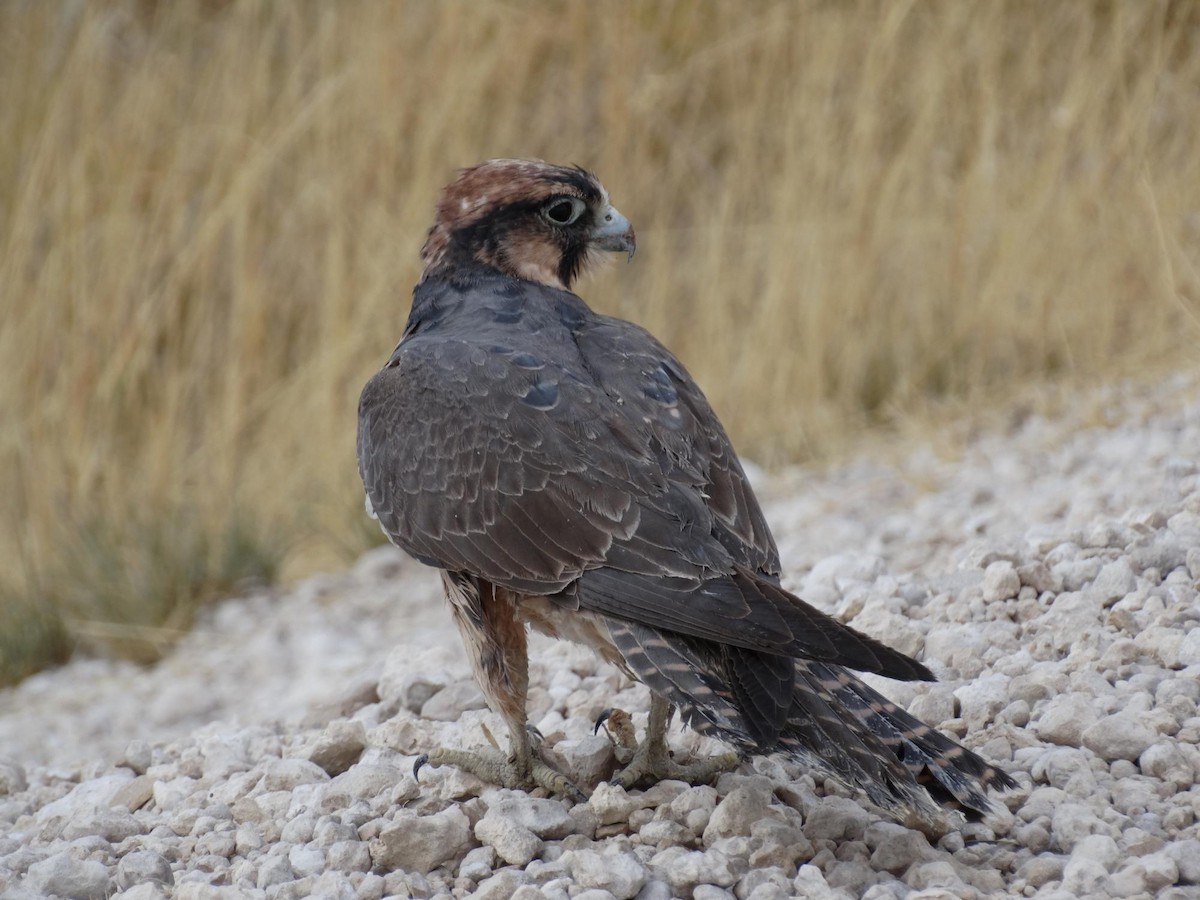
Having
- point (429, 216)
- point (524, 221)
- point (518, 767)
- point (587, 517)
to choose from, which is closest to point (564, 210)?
point (524, 221)

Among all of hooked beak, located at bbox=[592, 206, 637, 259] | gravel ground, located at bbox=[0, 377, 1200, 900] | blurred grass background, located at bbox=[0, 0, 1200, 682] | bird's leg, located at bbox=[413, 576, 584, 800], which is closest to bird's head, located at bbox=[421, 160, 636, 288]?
hooked beak, located at bbox=[592, 206, 637, 259]

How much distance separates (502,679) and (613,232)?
43.1 inches

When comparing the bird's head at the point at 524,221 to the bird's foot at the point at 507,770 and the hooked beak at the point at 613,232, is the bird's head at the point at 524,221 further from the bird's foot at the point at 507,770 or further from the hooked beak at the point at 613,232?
the bird's foot at the point at 507,770

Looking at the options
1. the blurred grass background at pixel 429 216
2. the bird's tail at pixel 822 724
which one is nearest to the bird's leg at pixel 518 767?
the bird's tail at pixel 822 724

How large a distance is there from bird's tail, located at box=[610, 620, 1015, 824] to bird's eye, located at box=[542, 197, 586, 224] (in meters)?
1.20

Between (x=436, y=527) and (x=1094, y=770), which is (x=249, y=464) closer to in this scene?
(x=436, y=527)

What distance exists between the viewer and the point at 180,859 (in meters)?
2.65

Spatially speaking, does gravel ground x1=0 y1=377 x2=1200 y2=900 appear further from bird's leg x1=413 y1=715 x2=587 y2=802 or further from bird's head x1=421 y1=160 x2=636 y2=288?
bird's head x1=421 y1=160 x2=636 y2=288

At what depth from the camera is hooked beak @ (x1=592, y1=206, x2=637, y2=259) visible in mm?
3320

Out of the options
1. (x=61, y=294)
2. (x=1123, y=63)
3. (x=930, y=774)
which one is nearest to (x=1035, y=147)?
(x=1123, y=63)

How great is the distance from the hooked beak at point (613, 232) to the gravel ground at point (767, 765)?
3.15ft

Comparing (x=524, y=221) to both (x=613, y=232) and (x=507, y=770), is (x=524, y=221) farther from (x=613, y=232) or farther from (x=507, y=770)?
(x=507, y=770)

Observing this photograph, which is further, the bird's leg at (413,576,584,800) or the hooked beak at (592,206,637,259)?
the hooked beak at (592,206,637,259)

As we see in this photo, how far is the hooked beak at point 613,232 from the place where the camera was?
3.32 meters
